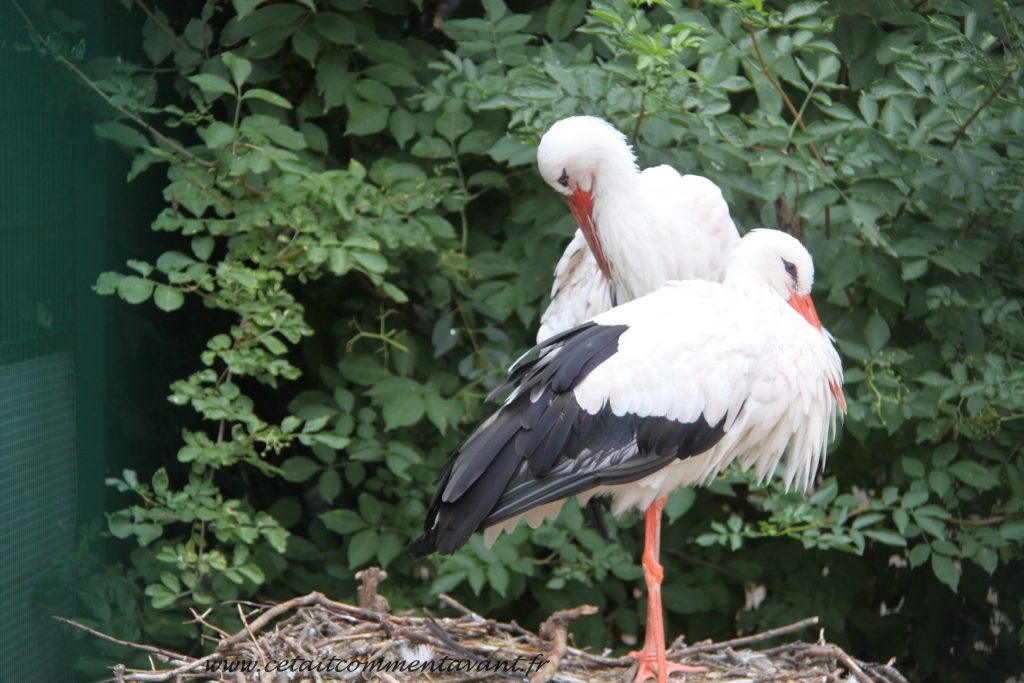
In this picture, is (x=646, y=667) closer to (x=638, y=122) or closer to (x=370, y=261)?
(x=370, y=261)

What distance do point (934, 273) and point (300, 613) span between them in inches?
77.4

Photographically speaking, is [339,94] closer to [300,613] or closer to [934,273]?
[300,613]

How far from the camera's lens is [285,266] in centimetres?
348

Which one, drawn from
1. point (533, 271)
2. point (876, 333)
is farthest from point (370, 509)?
point (876, 333)

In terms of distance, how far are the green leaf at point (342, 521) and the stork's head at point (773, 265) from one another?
1.46 metres

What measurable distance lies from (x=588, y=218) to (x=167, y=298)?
1.13 m

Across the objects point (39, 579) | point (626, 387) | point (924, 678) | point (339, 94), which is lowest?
point (924, 678)

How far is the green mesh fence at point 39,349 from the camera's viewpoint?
291 centimetres

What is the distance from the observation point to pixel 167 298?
10.7 feet

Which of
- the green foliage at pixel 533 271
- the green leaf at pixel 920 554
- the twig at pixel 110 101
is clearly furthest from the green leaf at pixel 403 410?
the green leaf at pixel 920 554

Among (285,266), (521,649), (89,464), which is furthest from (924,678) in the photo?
(89,464)

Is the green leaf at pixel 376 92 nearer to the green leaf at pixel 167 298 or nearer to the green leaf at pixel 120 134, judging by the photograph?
the green leaf at pixel 120 134

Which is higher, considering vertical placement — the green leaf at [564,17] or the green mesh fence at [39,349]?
the green leaf at [564,17]

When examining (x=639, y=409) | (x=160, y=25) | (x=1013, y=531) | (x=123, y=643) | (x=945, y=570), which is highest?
(x=160, y=25)
